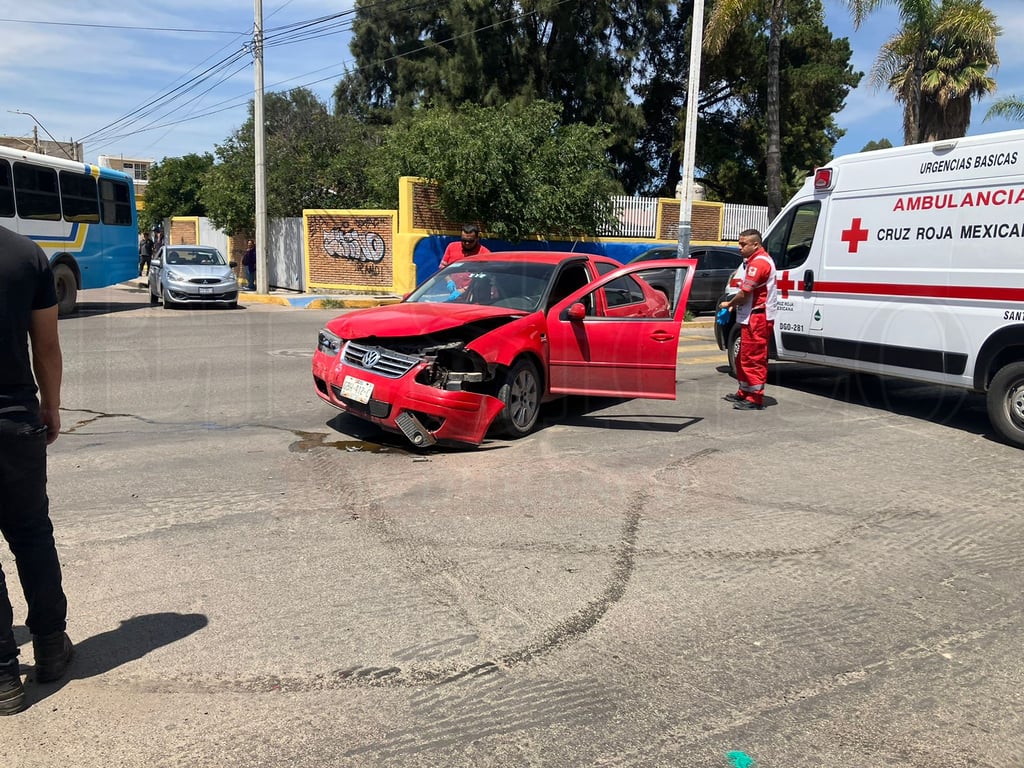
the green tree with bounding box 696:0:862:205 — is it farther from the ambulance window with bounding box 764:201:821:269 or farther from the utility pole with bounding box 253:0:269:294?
the ambulance window with bounding box 764:201:821:269

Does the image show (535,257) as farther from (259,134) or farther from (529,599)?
(259,134)

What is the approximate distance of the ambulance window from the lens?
30.6ft

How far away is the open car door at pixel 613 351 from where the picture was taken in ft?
24.2

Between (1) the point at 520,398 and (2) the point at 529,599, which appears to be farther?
(1) the point at 520,398

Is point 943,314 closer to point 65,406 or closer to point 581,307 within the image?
point 581,307

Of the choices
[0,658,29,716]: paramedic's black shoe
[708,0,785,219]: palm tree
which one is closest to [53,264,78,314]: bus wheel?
[0,658,29,716]: paramedic's black shoe

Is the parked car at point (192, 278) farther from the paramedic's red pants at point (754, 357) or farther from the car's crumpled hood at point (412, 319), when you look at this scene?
the paramedic's red pants at point (754, 357)

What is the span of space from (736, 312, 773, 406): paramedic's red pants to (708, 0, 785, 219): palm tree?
13199mm

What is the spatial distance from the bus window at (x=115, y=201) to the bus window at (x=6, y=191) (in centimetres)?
270

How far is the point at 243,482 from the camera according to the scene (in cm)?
577

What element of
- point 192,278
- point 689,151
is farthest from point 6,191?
point 689,151

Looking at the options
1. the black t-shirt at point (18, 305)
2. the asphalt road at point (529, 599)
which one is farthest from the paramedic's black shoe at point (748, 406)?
the black t-shirt at point (18, 305)

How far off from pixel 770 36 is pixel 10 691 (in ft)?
93.0

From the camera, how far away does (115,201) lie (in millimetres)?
18797
